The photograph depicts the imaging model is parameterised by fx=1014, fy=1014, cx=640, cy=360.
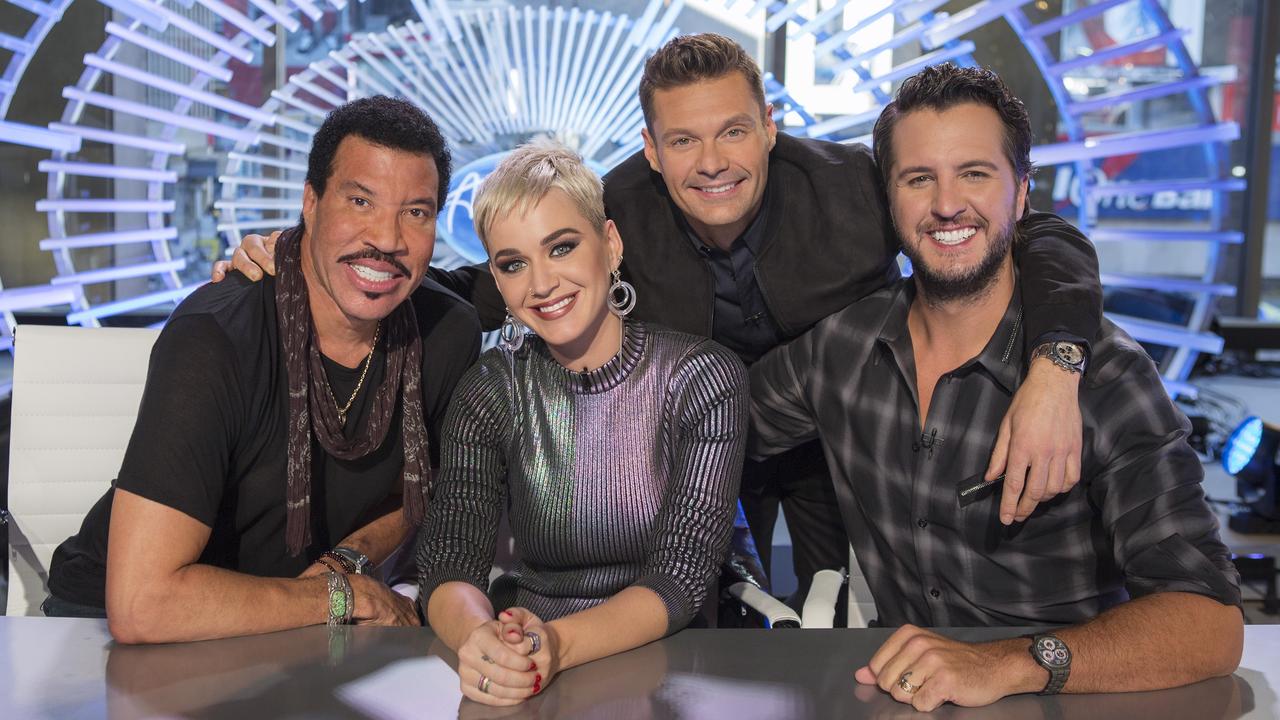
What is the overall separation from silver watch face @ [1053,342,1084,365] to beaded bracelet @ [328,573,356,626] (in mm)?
1198

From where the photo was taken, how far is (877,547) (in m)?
1.92

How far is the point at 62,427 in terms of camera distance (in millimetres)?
2213

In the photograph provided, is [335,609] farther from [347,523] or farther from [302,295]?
[302,295]

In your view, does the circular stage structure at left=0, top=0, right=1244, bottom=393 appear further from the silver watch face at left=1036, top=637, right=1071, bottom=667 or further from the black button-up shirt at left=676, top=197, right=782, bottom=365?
the silver watch face at left=1036, top=637, right=1071, bottom=667

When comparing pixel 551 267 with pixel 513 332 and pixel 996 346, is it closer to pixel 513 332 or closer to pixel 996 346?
pixel 513 332

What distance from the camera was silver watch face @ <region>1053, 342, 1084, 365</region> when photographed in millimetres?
1579

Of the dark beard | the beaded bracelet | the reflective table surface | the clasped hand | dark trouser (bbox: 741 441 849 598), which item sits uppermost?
the dark beard

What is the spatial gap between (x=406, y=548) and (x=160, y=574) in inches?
29.6

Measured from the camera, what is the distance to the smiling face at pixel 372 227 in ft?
6.02

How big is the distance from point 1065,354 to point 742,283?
819mm

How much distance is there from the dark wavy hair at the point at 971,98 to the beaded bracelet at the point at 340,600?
3.99 ft

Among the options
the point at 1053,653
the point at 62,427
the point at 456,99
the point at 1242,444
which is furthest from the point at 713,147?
the point at 1242,444

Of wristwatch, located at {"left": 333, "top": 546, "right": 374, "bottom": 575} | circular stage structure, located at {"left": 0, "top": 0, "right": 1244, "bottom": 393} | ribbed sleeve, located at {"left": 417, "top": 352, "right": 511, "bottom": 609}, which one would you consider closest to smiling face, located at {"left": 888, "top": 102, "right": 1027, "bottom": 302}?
ribbed sleeve, located at {"left": 417, "top": 352, "right": 511, "bottom": 609}

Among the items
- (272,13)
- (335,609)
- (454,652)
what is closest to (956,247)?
(454,652)
